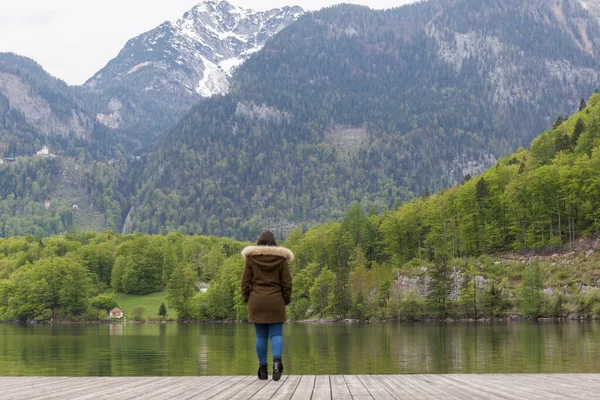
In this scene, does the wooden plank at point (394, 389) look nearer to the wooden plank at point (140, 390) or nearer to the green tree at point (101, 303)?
the wooden plank at point (140, 390)

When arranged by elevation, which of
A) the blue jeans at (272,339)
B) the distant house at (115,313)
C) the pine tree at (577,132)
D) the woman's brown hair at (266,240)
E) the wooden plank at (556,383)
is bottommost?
the distant house at (115,313)

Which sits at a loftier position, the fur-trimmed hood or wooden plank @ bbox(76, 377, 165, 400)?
the fur-trimmed hood

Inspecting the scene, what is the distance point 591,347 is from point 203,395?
4639cm

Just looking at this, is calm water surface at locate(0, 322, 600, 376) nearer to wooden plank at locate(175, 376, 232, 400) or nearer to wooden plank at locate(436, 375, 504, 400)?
wooden plank at locate(436, 375, 504, 400)

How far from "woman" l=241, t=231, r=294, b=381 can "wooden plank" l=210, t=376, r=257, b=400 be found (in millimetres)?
987

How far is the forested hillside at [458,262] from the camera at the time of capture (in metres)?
127

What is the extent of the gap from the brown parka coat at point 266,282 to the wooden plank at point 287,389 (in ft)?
5.88

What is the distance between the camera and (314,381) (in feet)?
72.8

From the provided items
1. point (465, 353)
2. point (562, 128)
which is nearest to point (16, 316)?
point (562, 128)

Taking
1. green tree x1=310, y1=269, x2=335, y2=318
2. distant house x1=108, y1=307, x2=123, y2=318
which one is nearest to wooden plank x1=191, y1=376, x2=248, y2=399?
green tree x1=310, y1=269, x2=335, y2=318

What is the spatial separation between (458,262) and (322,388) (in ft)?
410

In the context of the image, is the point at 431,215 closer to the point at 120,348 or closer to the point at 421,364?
the point at 120,348

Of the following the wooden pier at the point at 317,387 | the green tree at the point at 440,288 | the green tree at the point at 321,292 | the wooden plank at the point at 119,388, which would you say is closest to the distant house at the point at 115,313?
the green tree at the point at 321,292

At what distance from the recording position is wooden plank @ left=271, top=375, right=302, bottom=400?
59.9 ft
